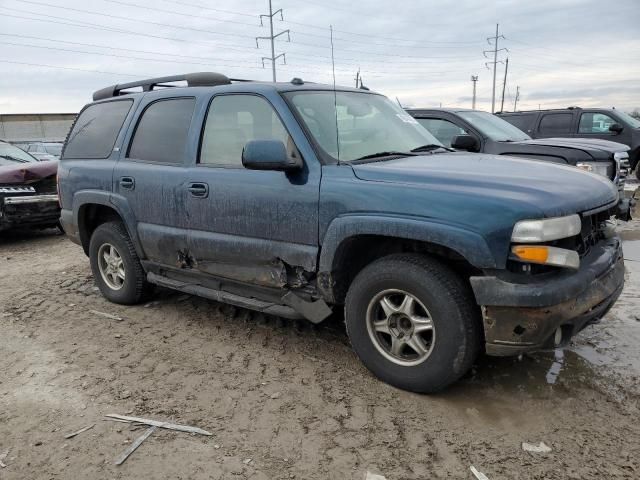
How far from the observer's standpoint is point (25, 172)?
7.91 m

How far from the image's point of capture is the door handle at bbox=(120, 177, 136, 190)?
14.7ft

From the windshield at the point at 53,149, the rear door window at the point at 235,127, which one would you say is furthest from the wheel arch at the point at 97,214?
the windshield at the point at 53,149

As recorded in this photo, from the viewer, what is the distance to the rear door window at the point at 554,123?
11258 millimetres

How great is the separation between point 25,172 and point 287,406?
6.65m

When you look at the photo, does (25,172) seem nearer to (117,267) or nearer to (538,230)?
(117,267)

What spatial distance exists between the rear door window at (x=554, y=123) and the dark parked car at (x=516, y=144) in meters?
3.39

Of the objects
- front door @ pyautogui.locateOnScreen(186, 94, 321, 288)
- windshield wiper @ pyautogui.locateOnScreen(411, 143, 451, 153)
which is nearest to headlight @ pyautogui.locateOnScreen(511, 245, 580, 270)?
front door @ pyautogui.locateOnScreen(186, 94, 321, 288)

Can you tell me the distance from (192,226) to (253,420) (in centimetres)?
168

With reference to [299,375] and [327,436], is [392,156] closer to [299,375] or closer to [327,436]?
[299,375]

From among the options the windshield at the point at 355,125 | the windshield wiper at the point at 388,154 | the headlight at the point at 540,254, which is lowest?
the headlight at the point at 540,254

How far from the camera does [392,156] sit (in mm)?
3662

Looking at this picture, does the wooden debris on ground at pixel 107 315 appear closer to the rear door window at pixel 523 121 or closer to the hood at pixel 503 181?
the hood at pixel 503 181

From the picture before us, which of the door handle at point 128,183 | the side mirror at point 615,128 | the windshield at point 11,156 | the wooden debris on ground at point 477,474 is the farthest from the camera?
the side mirror at point 615,128

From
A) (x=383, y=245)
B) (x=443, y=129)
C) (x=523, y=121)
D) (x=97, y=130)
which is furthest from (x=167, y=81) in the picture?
(x=523, y=121)
